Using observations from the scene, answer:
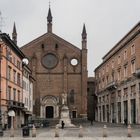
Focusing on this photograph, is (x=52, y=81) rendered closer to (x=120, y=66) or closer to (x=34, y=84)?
(x=34, y=84)

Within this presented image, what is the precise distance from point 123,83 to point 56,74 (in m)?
23.8

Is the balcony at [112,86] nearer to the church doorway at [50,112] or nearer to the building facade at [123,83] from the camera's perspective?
the building facade at [123,83]

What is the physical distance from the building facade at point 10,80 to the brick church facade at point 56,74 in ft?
87.1

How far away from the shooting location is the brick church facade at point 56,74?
9781 centimetres

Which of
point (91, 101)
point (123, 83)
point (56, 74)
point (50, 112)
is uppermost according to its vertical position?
point (56, 74)

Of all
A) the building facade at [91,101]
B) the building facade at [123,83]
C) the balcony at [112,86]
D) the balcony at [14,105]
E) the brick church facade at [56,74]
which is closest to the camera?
the balcony at [14,105]

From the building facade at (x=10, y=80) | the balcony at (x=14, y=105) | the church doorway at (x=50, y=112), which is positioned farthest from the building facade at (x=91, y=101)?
the balcony at (x=14, y=105)

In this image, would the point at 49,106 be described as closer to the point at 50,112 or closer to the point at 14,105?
the point at 50,112

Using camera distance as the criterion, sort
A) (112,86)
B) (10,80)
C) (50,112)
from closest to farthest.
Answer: (10,80)
(112,86)
(50,112)

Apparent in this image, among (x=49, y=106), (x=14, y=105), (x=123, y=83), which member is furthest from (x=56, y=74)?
(x=14, y=105)

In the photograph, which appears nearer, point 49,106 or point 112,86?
point 112,86

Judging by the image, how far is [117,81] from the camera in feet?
282

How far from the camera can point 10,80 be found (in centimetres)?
5944

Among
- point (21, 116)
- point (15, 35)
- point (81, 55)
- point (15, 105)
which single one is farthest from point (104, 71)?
point (15, 105)
